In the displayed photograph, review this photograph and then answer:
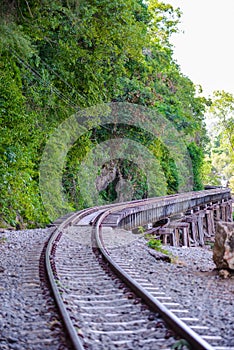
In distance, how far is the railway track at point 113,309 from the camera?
3.84 metres

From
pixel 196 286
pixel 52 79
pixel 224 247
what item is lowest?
pixel 196 286

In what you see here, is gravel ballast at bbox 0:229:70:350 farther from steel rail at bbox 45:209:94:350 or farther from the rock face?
the rock face

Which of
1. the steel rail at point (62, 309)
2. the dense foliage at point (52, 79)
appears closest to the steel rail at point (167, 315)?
the steel rail at point (62, 309)

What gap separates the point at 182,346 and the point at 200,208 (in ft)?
82.4

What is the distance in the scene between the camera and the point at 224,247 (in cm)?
749

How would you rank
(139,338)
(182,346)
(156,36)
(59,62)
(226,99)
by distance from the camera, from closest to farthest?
(182,346)
(139,338)
(59,62)
(156,36)
(226,99)

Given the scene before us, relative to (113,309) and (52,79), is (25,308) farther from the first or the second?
(52,79)

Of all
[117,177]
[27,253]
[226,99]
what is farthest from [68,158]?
[226,99]

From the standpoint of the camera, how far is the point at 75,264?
7.77m

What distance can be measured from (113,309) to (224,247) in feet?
10.3

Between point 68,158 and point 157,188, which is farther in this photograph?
point 157,188

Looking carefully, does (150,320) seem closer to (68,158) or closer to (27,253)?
(27,253)

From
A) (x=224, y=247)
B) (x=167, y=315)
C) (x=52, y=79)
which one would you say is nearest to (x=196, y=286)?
(x=224, y=247)

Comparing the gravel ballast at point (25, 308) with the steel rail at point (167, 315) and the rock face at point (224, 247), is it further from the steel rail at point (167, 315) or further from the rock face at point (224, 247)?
the rock face at point (224, 247)
